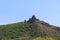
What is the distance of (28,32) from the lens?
128750mm

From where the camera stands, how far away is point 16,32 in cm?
12850

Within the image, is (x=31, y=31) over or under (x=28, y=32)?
over

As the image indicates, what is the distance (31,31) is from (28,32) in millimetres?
2603

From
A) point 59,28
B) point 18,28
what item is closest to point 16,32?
point 18,28

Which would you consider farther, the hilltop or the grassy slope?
the hilltop

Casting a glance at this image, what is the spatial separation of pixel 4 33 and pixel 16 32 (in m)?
5.14

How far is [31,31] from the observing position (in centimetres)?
13100

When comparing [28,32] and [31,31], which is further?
[31,31]

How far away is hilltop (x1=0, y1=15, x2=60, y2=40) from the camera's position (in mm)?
121938

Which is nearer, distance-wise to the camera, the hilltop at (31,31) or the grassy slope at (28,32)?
the grassy slope at (28,32)

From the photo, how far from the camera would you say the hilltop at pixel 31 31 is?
121938mm

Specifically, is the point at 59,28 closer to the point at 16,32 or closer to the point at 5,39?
the point at 16,32

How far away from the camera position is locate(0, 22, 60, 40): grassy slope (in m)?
121

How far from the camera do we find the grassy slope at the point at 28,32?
121 m
